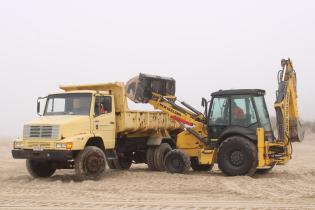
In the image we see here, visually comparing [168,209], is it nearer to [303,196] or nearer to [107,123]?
[303,196]

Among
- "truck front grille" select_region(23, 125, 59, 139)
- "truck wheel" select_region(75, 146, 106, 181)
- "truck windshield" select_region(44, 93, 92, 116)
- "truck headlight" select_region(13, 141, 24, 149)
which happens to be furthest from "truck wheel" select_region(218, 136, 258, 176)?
"truck headlight" select_region(13, 141, 24, 149)

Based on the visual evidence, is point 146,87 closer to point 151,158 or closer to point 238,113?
point 151,158

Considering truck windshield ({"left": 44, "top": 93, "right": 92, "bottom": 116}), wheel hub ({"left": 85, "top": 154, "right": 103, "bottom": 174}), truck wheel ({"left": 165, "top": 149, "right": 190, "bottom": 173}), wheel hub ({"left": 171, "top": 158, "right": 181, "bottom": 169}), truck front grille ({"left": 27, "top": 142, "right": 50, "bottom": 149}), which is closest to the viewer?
truck front grille ({"left": 27, "top": 142, "right": 50, "bottom": 149})

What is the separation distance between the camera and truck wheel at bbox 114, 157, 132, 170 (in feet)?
65.4

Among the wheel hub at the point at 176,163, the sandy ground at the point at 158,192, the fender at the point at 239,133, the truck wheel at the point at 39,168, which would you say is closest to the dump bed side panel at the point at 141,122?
the sandy ground at the point at 158,192

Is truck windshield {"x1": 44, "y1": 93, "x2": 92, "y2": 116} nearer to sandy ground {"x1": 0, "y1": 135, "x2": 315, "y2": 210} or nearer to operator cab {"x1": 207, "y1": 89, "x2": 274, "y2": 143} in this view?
sandy ground {"x1": 0, "y1": 135, "x2": 315, "y2": 210}

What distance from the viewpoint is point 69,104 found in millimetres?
16844

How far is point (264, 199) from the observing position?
1159 centimetres

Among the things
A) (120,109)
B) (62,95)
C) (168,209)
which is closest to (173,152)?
(120,109)

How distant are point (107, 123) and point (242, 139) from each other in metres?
4.13

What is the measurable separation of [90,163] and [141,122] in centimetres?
312

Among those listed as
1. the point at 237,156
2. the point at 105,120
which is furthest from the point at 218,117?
the point at 105,120

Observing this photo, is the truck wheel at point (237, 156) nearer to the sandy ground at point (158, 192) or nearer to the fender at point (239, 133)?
the fender at point (239, 133)

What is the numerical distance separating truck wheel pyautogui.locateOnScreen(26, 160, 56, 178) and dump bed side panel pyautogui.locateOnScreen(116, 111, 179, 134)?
243 cm
